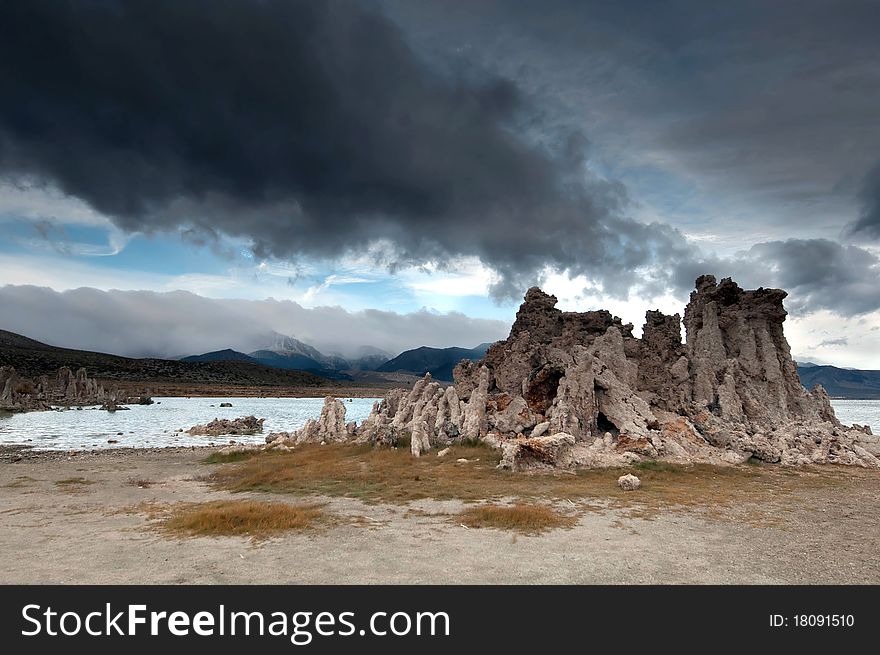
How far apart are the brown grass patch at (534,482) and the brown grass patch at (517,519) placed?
2451 mm

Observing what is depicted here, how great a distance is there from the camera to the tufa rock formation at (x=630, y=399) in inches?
1129

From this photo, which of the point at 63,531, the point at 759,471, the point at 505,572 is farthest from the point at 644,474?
the point at 63,531

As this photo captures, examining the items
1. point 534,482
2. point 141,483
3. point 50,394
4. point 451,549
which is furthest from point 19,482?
point 50,394

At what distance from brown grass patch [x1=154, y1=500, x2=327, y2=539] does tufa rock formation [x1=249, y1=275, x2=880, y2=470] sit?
1293 centimetres

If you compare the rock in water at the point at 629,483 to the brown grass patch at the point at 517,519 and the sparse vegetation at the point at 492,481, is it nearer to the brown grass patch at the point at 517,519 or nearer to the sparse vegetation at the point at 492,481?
the sparse vegetation at the point at 492,481

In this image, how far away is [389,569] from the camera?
37.3 ft

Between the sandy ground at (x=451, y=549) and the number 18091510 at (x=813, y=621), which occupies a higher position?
the number 18091510 at (x=813, y=621)

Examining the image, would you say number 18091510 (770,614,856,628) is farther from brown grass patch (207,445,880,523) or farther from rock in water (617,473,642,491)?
rock in water (617,473,642,491)

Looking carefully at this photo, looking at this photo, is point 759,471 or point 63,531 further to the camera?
point 759,471

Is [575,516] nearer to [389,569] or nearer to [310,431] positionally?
[389,569]

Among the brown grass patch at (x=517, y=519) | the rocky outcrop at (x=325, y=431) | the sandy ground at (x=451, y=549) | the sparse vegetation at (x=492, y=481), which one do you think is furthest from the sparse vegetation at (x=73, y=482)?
the brown grass patch at (x=517, y=519)

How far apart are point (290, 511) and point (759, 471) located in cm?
2402

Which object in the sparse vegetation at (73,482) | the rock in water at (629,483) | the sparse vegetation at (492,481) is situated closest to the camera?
the sparse vegetation at (492,481)

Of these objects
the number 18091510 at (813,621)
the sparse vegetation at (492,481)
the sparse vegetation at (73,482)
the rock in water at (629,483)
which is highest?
the number 18091510 at (813,621)
